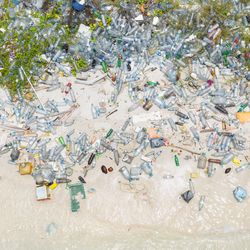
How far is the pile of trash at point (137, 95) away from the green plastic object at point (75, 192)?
0.02 m

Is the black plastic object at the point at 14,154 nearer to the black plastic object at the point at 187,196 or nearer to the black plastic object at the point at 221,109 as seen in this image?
the black plastic object at the point at 187,196

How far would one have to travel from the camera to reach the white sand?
9.46 m

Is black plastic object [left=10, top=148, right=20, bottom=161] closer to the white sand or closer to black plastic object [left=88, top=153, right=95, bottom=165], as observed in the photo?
the white sand

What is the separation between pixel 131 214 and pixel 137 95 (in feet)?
9.48

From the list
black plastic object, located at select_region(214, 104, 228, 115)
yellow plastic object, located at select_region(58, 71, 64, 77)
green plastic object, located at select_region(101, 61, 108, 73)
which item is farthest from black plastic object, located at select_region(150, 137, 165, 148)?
yellow plastic object, located at select_region(58, 71, 64, 77)

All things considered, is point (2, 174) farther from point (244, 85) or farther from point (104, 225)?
point (244, 85)

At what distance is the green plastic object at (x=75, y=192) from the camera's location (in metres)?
9.73

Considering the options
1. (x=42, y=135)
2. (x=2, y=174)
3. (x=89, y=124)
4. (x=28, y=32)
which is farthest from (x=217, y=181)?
(x=28, y=32)

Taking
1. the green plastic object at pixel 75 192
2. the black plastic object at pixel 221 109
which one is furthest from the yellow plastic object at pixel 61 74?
the black plastic object at pixel 221 109

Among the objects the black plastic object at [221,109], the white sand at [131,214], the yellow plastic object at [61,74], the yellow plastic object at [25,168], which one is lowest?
the white sand at [131,214]

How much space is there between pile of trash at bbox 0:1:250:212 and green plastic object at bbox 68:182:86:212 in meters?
0.02

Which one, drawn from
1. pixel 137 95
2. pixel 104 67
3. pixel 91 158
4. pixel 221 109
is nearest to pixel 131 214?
pixel 91 158

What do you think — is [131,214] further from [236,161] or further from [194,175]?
[236,161]

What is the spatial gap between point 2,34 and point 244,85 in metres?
6.24
